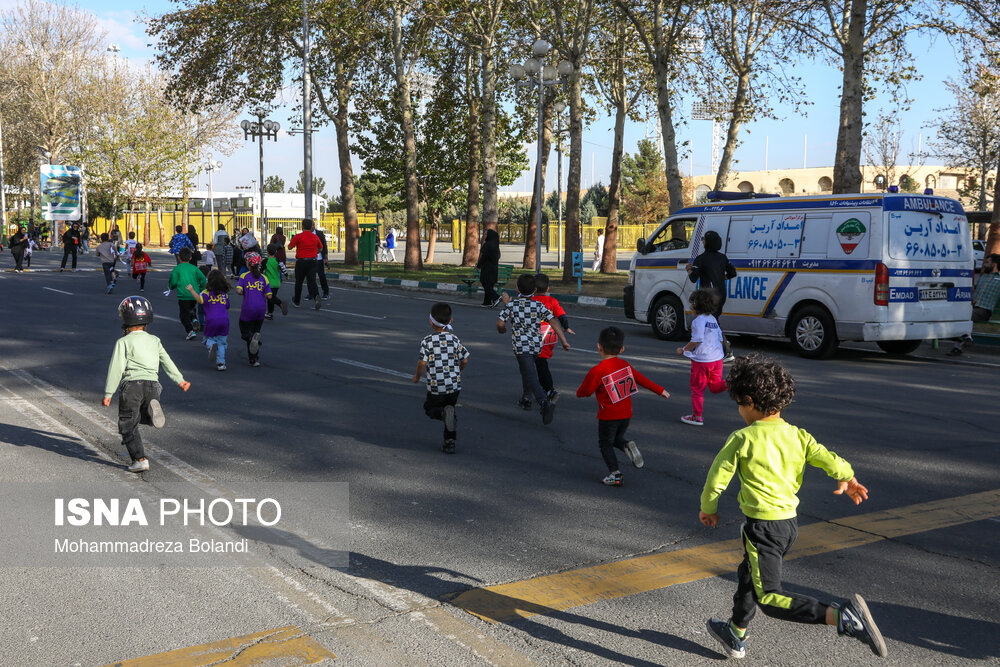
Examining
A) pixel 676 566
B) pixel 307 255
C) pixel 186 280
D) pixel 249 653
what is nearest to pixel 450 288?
pixel 307 255

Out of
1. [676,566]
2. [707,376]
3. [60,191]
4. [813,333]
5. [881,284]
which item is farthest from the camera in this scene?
[60,191]

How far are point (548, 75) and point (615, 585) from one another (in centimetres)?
2155

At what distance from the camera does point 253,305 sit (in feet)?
38.6

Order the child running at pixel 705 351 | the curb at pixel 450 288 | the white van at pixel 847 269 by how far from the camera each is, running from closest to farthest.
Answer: the child running at pixel 705 351 → the white van at pixel 847 269 → the curb at pixel 450 288

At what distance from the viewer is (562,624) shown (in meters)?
4.33

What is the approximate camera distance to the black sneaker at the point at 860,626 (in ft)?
12.4

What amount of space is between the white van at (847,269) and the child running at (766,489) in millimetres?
9639

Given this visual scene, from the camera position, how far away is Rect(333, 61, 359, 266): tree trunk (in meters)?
34.0

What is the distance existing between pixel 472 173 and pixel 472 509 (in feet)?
91.2

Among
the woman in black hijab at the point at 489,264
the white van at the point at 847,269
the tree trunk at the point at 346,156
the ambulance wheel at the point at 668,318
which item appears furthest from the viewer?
the tree trunk at the point at 346,156

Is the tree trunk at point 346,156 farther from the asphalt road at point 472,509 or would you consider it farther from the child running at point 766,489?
the child running at point 766,489

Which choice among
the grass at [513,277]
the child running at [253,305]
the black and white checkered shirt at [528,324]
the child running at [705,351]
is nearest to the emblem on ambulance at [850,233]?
the child running at [705,351]

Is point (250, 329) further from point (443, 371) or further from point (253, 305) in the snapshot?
point (443, 371)

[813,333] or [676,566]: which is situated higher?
[813,333]
